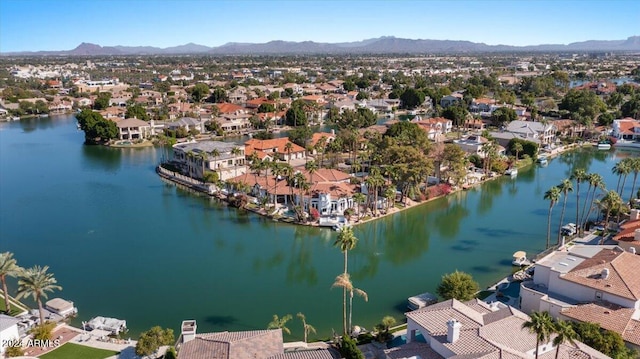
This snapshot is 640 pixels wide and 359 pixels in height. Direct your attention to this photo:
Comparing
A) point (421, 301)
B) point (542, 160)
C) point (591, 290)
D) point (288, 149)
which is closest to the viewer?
point (591, 290)

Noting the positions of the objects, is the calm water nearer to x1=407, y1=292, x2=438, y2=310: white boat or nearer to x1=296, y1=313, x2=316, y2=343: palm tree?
x1=296, y1=313, x2=316, y2=343: palm tree

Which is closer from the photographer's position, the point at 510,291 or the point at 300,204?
the point at 510,291

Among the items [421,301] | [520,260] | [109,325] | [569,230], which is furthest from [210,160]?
[569,230]

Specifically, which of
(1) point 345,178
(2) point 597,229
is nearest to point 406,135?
(1) point 345,178

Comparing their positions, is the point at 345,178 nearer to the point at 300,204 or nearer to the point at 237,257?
the point at 300,204

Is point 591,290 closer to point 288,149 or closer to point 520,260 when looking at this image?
point 520,260

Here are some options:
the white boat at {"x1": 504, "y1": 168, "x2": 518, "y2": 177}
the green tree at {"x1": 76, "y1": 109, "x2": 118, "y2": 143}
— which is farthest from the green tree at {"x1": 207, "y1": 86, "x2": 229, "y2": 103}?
the white boat at {"x1": 504, "y1": 168, "x2": 518, "y2": 177}

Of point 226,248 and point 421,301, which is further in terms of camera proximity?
point 226,248
